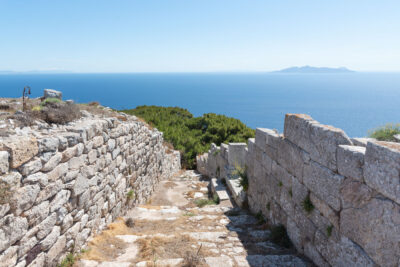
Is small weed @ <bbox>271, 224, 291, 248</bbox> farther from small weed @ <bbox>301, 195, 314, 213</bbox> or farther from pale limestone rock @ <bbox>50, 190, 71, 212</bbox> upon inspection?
pale limestone rock @ <bbox>50, 190, 71, 212</bbox>

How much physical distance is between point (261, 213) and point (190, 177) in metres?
8.46

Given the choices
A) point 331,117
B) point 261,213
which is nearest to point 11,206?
point 261,213

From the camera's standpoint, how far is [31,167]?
3258mm

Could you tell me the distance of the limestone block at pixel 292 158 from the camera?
15.0ft

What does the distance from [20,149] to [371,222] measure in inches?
144

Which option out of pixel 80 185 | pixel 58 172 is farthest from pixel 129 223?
pixel 58 172

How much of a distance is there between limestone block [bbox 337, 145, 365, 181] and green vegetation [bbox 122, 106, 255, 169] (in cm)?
1484

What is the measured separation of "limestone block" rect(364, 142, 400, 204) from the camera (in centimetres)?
269

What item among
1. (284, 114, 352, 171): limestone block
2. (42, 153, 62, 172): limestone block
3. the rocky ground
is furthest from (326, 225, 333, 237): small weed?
(42, 153, 62, 172): limestone block

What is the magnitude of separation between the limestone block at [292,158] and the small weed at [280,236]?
1031 millimetres

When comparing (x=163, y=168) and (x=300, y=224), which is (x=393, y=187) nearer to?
(x=300, y=224)

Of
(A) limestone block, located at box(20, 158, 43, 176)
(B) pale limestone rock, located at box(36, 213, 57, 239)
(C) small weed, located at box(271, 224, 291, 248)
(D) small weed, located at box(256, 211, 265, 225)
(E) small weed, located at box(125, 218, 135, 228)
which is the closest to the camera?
(A) limestone block, located at box(20, 158, 43, 176)

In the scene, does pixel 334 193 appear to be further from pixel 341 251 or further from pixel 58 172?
pixel 58 172

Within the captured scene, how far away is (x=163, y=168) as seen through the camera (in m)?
12.6
